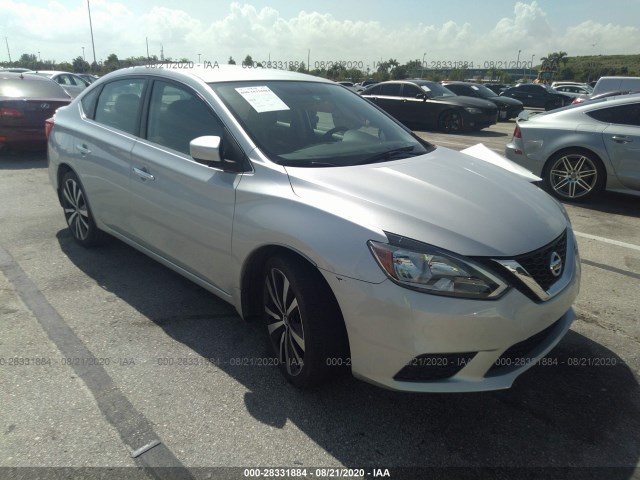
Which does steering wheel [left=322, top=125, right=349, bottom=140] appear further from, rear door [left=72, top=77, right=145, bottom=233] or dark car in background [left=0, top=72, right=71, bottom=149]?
dark car in background [left=0, top=72, right=71, bottom=149]

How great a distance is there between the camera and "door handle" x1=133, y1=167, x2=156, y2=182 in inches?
130

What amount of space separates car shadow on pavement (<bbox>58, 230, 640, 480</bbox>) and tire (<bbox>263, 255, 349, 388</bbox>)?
0.57 feet

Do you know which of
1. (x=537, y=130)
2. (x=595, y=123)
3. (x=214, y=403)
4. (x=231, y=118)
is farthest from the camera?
(x=537, y=130)

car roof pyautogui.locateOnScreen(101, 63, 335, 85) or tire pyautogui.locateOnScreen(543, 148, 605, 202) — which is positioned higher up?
car roof pyautogui.locateOnScreen(101, 63, 335, 85)

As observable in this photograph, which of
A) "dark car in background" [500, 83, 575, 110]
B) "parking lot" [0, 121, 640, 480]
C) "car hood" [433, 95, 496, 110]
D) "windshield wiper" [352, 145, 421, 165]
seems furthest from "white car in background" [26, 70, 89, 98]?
"dark car in background" [500, 83, 575, 110]

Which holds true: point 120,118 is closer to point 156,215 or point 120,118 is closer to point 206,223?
point 156,215

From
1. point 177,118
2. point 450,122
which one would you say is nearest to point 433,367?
point 177,118

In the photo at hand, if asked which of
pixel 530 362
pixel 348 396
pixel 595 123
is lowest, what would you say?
pixel 348 396

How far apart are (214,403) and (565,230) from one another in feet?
6.86

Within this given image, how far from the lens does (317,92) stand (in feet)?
11.8

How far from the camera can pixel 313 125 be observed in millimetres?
3254

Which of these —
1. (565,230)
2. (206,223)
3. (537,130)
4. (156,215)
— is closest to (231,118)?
(206,223)

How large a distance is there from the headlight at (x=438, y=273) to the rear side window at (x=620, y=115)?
5.28 m

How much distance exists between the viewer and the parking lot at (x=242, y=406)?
2152 millimetres
